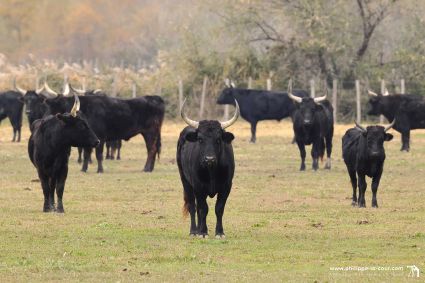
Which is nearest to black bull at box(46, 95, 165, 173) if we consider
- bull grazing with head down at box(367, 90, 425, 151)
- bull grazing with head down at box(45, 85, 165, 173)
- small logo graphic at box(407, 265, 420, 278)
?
bull grazing with head down at box(45, 85, 165, 173)

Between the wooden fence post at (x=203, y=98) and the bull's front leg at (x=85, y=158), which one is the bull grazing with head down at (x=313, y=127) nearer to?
the bull's front leg at (x=85, y=158)

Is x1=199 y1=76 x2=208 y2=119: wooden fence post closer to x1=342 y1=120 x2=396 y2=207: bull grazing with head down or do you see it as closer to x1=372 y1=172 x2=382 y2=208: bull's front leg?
x1=342 y1=120 x2=396 y2=207: bull grazing with head down

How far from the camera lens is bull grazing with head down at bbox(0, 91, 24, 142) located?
127 ft

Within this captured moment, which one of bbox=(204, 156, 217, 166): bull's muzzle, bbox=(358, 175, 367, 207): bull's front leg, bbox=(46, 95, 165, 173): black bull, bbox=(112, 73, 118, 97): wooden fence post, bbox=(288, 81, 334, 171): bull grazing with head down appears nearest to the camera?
bbox=(204, 156, 217, 166): bull's muzzle

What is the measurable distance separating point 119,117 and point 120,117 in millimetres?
26

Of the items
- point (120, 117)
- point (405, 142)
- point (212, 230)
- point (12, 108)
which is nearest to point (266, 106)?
point (405, 142)

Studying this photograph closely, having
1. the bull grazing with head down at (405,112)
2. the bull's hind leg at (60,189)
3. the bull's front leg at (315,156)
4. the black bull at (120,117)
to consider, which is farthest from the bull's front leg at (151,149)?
the bull's hind leg at (60,189)

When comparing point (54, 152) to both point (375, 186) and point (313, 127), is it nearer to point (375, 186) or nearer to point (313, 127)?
point (375, 186)

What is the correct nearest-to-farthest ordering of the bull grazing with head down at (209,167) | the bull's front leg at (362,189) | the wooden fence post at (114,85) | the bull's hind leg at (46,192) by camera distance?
the bull grazing with head down at (209,167), the bull's hind leg at (46,192), the bull's front leg at (362,189), the wooden fence post at (114,85)

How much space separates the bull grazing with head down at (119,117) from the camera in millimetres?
26672

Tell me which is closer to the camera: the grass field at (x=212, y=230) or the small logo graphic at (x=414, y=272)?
the small logo graphic at (x=414, y=272)

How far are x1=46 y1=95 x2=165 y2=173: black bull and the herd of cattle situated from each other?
22mm

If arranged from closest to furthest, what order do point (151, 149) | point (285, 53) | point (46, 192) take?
point (46, 192), point (151, 149), point (285, 53)

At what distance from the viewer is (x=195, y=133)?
14.5m
